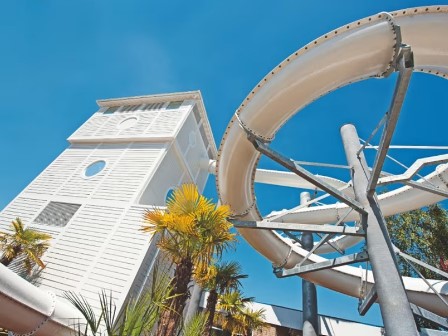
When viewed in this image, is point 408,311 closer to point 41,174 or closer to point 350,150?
point 350,150

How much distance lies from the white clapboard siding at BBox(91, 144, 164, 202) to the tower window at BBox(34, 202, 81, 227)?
4.13 ft

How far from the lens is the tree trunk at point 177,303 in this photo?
4.38 m

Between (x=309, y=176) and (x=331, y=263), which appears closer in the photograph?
(x=309, y=176)

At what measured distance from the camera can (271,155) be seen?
206 inches

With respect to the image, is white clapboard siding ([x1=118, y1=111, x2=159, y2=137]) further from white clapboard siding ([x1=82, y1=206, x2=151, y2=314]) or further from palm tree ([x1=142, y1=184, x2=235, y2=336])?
palm tree ([x1=142, y1=184, x2=235, y2=336])

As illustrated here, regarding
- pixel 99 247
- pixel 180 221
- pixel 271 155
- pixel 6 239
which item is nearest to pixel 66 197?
pixel 6 239

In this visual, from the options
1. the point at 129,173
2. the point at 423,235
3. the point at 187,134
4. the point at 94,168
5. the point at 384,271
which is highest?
the point at 187,134

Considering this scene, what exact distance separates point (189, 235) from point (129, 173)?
9683mm

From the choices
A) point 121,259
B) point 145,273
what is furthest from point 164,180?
point 145,273

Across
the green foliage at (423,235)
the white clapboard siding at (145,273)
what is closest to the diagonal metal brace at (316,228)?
the white clapboard siding at (145,273)

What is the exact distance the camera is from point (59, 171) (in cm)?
1561

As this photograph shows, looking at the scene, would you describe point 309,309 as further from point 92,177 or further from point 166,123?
point 166,123

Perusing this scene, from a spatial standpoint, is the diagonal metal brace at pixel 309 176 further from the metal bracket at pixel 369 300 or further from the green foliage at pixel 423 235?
the green foliage at pixel 423 235

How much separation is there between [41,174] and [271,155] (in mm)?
16012
